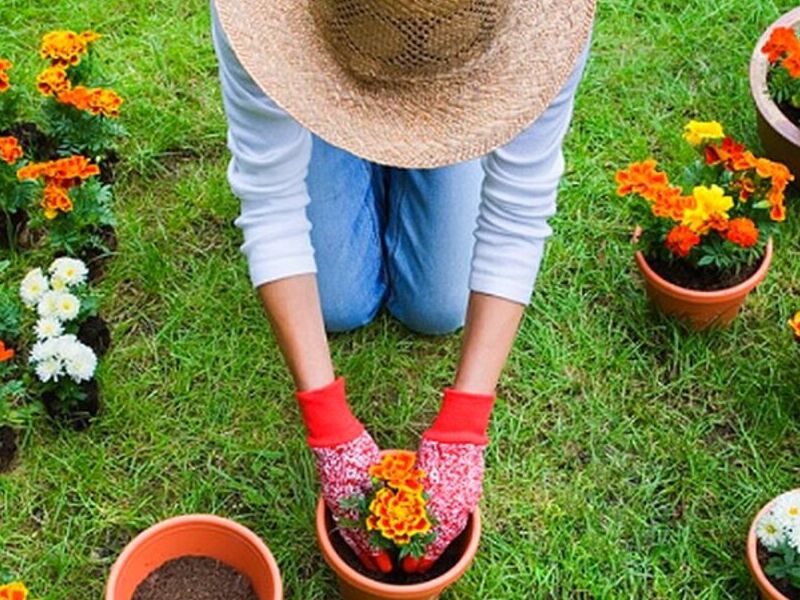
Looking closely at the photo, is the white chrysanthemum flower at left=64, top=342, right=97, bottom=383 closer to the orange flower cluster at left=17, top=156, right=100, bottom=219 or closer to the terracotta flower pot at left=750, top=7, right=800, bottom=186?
the orange flower cluster at left=17, top=156, right=100, bottom=219

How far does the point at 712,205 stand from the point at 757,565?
2.25ft

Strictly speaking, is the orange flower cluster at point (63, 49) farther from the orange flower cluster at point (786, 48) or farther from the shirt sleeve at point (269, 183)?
the orange flower cluster at point (786, 48)

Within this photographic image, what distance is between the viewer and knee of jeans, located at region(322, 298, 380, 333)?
8.04 feet

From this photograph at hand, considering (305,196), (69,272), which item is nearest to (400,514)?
(305,196)

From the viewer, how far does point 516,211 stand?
6.35ft

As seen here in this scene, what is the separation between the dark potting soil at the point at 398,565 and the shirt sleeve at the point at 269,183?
0.43 metres

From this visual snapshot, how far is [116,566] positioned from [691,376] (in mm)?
1223

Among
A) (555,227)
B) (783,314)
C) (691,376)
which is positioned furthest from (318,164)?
(783,314)

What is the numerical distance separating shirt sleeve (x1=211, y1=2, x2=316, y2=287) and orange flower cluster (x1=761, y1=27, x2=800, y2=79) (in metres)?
1.22

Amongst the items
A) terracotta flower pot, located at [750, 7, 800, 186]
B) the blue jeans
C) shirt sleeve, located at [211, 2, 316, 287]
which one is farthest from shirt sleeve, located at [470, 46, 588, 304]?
terracotta flower pot, located at [750, 7, 800, 186]

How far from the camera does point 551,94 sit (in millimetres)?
1572

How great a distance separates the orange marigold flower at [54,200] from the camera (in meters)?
2.34

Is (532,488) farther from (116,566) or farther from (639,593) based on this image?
(116,566)

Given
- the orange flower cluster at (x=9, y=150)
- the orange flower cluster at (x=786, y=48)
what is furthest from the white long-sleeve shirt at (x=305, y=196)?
the orange flower cluster at (x=786, y=48)
